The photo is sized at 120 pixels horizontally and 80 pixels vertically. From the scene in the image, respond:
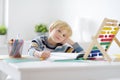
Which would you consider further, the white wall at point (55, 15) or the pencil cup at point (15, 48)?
the white wall at point (55, 15)

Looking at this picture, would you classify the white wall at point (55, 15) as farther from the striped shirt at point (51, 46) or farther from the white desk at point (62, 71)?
the white desk at point (62, 71)

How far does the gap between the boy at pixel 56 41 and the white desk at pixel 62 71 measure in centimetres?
40

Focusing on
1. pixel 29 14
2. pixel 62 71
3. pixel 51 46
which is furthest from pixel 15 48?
pixel 29 14

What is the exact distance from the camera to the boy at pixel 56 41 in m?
1.62

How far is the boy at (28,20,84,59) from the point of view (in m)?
1.62

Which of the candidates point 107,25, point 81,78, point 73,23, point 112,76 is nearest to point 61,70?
point 81,78

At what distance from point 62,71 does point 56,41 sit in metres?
0.65

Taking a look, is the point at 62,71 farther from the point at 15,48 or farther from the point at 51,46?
the point at 51,46

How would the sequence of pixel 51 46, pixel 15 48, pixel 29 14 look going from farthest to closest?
pixel 29 14, pixel 51 46, pixel 15 48

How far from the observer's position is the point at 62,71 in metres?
1.07

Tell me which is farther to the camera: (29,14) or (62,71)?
(29,14)

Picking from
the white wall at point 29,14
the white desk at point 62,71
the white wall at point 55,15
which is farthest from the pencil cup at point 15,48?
the white wall at point 29,14

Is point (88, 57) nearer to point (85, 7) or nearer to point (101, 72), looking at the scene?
point (101, 72)

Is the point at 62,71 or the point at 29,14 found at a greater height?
the point at 29,14
